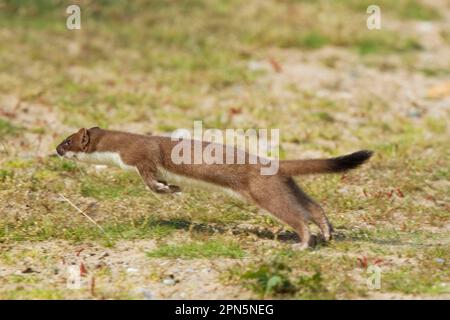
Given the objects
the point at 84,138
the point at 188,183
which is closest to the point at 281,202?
the point at 188,183

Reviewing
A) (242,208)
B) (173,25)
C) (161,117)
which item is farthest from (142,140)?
(173,25)

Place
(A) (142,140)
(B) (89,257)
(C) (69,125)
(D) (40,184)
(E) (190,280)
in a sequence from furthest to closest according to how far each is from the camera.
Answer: (C) (69,125) → (D) (40,184) → (A) (142,140) → (B) (89,257) → (E) (190,280)

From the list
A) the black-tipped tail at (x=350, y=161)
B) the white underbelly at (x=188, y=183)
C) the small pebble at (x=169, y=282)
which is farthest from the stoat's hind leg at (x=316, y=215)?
the small pebble at (x=169, y=282)

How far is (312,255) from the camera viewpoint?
20.3ft

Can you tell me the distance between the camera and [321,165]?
6.39 meters

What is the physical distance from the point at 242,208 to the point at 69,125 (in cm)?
281

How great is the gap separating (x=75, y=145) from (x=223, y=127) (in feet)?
8.29

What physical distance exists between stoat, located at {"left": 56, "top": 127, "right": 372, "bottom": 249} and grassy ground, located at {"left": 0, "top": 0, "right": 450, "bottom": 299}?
260mm

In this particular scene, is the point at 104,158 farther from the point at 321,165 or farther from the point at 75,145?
the point at 321,165

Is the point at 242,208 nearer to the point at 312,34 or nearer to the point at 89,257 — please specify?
the point at 89,257

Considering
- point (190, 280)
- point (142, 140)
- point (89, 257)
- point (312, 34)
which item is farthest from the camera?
point (312, 34)

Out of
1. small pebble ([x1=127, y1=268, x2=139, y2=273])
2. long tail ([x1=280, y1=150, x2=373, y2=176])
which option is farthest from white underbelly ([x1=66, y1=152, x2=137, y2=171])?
long tail ([x1=280, y1=150, x2=373, y2=176])

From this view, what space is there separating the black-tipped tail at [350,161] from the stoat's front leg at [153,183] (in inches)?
47.2

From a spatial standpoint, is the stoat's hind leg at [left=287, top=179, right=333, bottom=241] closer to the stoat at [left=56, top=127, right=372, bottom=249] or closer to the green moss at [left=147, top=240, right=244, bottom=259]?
the stoat at [left=56, top=127, right=372, bottom=249]
